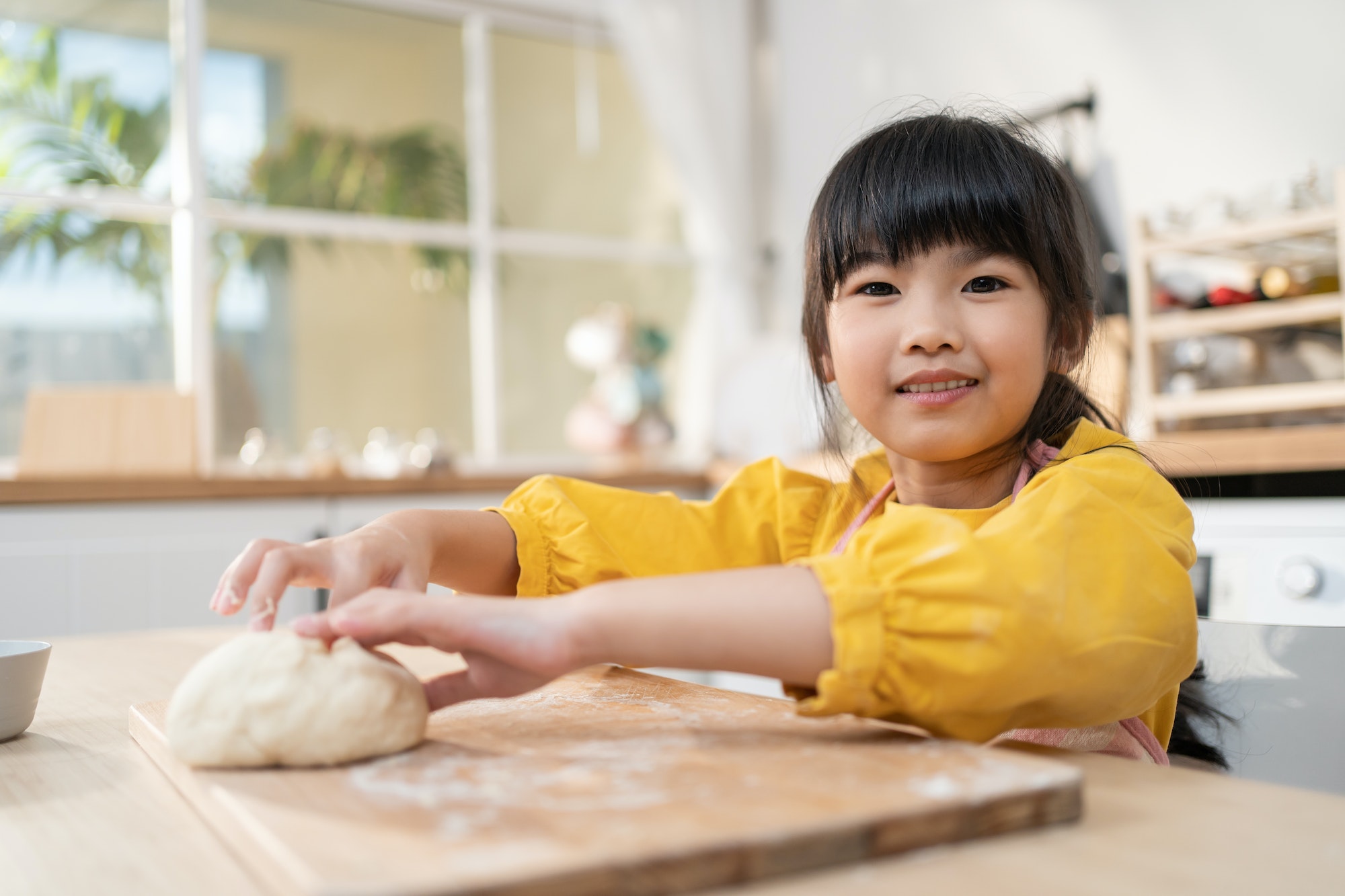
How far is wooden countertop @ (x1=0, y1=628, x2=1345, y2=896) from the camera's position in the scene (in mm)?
385

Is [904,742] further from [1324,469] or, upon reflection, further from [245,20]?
[245,20]

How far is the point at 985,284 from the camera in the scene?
785 millimetres

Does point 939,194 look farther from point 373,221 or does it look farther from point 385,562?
point 373,221

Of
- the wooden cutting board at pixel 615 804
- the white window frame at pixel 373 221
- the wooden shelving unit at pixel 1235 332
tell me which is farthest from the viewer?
the white window frame at pixel 373 221

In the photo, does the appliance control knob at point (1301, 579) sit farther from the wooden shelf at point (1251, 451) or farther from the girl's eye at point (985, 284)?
the girl's eye at point (985, 284)

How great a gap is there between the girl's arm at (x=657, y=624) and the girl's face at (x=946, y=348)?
27 cm

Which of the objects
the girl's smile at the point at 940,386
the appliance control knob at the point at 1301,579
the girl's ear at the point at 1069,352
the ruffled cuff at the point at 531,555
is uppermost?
the girl's ear at the point at 1069,352

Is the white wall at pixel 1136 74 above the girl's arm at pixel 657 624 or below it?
above

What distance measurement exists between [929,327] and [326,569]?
0.43m

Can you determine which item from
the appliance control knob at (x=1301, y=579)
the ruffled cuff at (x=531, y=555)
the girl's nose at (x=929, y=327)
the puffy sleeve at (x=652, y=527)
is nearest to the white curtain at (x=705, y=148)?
the appliance control knob at (x=1301, y=579)

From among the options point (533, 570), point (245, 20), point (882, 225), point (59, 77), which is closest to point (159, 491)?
point (59, 77)

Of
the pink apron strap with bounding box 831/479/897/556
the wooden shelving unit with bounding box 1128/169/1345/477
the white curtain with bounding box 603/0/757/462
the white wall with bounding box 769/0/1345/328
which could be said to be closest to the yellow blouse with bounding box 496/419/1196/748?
the pink apron strap with bounding box 831/479/897/556

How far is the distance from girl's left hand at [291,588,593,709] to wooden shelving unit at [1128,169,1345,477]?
135 centimetres

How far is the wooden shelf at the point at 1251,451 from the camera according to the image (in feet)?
5.04
